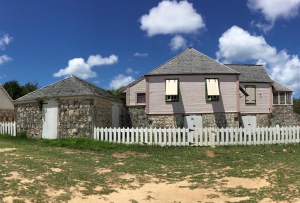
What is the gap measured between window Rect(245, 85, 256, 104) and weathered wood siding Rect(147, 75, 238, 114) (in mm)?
6559

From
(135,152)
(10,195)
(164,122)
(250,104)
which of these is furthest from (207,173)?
(250,104)

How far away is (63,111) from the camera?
15430 mm

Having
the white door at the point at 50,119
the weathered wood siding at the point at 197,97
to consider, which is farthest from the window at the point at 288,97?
the white door at the point at 50,119

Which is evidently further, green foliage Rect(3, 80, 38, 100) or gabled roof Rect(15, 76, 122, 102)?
green foliage Rect(3, 80, 38, 100)

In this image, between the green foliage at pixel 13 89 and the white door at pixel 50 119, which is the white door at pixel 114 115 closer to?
the white door at pixel 50 119

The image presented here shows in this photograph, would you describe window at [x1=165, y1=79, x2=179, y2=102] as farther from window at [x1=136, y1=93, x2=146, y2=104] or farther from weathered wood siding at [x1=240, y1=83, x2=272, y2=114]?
weathered wood siding at [x1=240, y1=83, x2=272, y2=114]

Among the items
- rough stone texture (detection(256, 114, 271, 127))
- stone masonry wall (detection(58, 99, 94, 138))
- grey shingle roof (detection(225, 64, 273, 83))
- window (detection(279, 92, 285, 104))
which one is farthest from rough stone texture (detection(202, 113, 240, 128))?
window (detection(279, 92, 285, 104))

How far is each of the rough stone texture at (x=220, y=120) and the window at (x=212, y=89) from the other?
1142mm

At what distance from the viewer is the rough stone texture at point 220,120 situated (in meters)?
18.5

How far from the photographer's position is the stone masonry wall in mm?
14938

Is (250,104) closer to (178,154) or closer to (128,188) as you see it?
(178,154)

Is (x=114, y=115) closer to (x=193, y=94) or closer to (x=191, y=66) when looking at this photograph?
(x=193, y=94)

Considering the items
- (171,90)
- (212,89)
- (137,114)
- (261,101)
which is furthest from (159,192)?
(261,101)

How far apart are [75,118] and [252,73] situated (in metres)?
18.1
